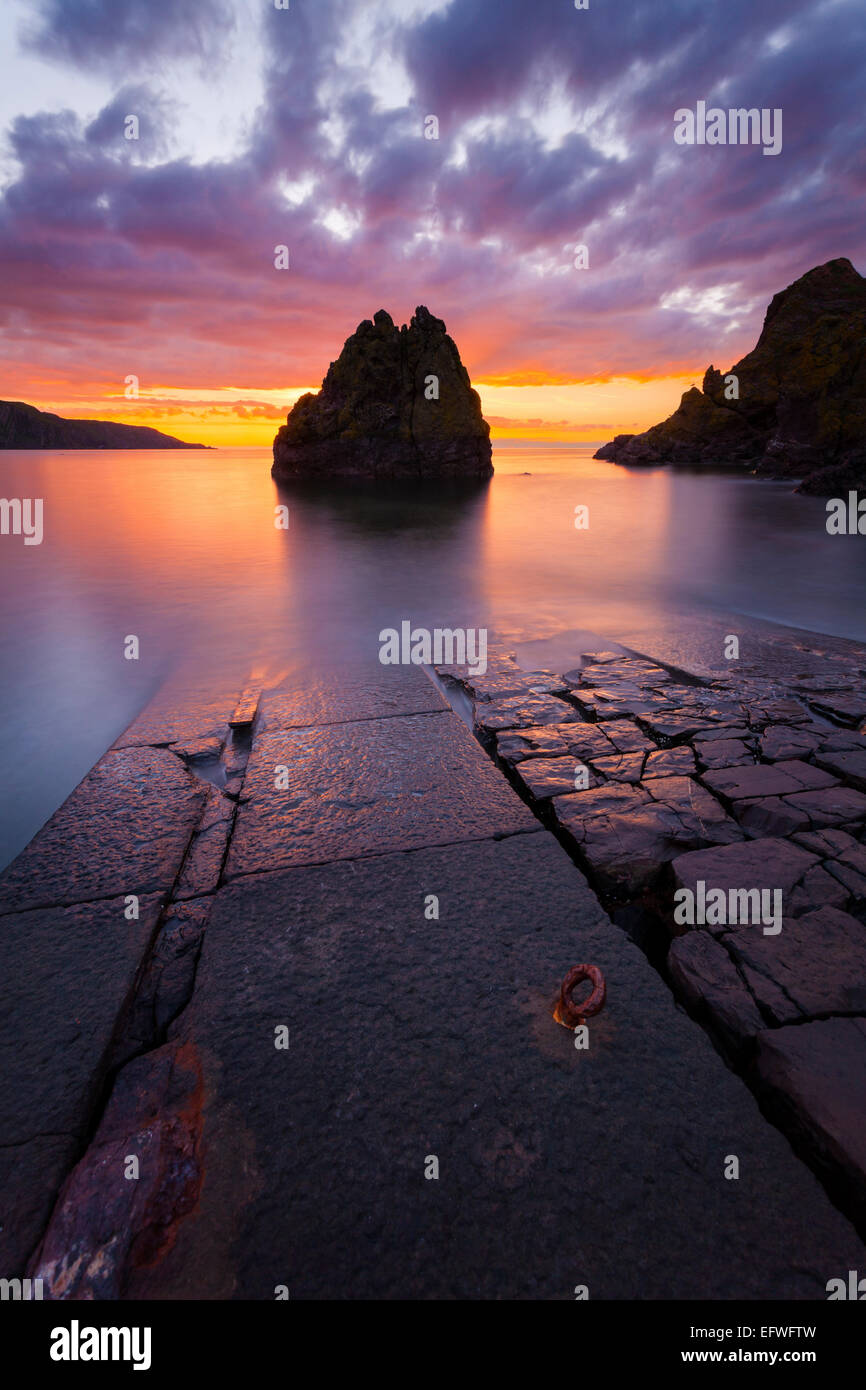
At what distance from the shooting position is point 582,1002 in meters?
1.88

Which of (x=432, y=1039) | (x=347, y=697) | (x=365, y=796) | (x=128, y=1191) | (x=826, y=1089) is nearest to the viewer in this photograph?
(x=128, y=1191)

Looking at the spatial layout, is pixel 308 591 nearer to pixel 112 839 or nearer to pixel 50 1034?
pixel 112 839

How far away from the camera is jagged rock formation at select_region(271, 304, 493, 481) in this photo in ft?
143

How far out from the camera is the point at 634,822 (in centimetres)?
284

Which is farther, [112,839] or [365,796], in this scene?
[365,796]

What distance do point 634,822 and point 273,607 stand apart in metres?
6.85

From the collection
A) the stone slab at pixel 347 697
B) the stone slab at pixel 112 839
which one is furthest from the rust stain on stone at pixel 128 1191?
the stone slab at pixel 347 697

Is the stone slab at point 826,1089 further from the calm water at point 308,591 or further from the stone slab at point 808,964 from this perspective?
the calm water at point 308,591

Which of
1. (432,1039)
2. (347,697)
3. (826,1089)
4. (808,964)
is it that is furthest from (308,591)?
(826,1089)

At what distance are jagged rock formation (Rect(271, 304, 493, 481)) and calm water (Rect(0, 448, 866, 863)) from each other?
87.4ft

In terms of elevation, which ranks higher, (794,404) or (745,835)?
(794,404)

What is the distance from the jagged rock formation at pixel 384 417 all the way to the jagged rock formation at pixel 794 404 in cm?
2475

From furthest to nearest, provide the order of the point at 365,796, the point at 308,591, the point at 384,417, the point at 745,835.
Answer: the point at 384,417, the point at 308,591, the point at 365,796, the point at 745,835

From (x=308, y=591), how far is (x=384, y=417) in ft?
129
